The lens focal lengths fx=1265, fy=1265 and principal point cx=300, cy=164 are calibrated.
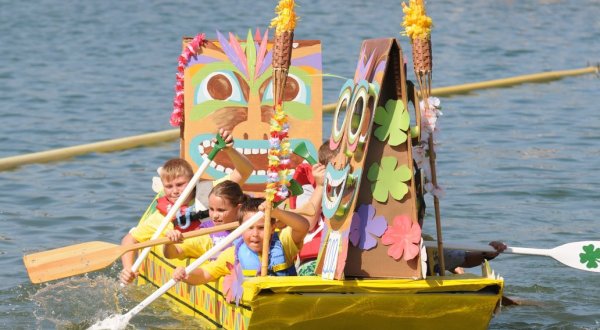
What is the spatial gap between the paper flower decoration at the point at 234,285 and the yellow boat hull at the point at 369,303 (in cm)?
5

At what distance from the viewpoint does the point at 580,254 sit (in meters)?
7.34

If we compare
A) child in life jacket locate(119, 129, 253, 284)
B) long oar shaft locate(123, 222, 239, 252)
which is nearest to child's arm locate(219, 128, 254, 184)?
child in life jacket locate(119, 129, 253, 284)

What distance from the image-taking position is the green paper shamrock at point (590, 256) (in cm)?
732

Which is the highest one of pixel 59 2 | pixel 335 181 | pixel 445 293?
pixel 59 2

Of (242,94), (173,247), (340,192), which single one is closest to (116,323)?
(173,247)

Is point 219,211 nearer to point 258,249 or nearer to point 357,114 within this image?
point 258,249

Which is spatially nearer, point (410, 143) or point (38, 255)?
point (410, 143)

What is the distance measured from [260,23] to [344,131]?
16501mm

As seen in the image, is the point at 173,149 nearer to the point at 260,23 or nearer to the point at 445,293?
the point at 445,293

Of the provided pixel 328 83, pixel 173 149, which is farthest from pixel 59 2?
pixel 173 149

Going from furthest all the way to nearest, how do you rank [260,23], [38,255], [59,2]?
[59,2], [260,23], [38,255]

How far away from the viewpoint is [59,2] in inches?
1016

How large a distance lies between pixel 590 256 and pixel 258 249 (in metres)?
2.03

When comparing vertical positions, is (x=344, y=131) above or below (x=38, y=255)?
above
